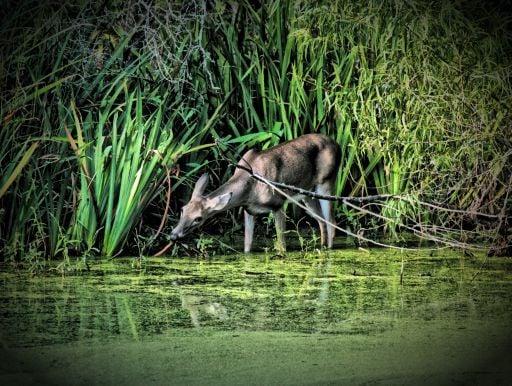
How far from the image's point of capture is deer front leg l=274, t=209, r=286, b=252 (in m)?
8.49

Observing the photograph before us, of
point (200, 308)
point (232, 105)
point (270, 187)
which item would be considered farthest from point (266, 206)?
point (200, 308)

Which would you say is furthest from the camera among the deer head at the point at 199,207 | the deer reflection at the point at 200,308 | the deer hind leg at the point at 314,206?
the deer hind leg at the point at 314,206

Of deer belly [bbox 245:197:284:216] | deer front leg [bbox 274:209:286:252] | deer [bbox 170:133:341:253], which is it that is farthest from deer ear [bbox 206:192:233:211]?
deer front leg [bbox 274:209:286:252]

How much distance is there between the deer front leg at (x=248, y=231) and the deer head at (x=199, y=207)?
0.30m

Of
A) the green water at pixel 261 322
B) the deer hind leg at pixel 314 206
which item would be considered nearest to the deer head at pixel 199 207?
the green water at pixel 261 322

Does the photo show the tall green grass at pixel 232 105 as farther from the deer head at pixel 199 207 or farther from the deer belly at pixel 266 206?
the deer belly at pixel 266 206

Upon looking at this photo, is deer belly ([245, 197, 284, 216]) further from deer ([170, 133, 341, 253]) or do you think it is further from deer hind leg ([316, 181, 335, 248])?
deer hind leg ([316, 181, 335, 248])

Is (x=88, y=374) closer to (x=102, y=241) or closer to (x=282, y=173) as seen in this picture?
(x=102, y=241)

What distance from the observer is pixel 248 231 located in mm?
8797

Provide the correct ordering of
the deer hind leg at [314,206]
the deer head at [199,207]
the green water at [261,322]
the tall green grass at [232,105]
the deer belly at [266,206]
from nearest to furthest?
1. the green water at [261,322]
2. the tall green grass at [232,105]
3. the deer head at [199,207]
4. the deer belly at [266,206]
5. the deer hind leg at [314,206]

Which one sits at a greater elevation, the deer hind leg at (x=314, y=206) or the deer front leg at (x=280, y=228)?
the deer hind leg at (x=314, y=206)

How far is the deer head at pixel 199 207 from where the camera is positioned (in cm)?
848

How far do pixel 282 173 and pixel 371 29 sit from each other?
1.41 meters

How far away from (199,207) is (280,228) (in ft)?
2.16
